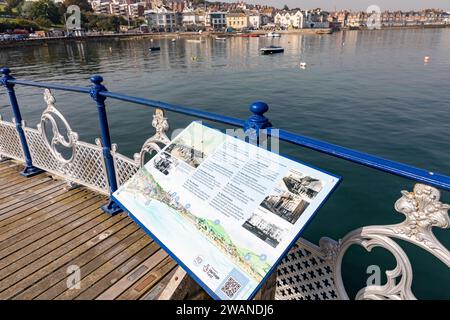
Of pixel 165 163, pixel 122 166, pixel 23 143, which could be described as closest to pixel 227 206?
pixel 165 163

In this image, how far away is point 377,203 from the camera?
983 centimetres

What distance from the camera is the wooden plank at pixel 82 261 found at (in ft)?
10.1

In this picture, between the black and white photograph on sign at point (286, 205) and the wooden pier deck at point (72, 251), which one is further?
the wooden pier deck at point (72, 251)

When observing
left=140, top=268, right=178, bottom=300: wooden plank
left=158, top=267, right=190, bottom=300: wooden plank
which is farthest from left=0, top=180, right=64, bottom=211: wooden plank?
left=158, top=267, right=190, bottom=300: wooden plank

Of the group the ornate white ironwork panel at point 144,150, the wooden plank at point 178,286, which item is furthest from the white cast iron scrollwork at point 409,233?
the ornate white ironwork panel at point 144,150

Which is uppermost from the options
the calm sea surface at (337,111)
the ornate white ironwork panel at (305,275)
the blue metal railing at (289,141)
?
the blue metal railing at (289,141)

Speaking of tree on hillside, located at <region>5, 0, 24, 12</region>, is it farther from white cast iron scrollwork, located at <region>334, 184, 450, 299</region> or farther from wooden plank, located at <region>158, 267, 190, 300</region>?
white cast iron scrollwork, located at <region>334, 184, 450, 299</region>

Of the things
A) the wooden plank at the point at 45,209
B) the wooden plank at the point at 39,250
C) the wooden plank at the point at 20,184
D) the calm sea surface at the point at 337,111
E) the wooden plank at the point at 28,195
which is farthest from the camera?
the calm sea surface at the point at 337,111

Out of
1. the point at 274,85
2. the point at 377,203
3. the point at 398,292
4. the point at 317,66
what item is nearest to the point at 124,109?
the point at 274,85

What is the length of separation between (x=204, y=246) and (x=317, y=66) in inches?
1775

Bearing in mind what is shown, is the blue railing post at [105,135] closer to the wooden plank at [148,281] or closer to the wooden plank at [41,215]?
the wooden plank at [41,215]

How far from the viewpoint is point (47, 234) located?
155 inches

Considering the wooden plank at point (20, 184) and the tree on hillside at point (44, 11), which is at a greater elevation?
the tree on hillside at point (44, 11)
